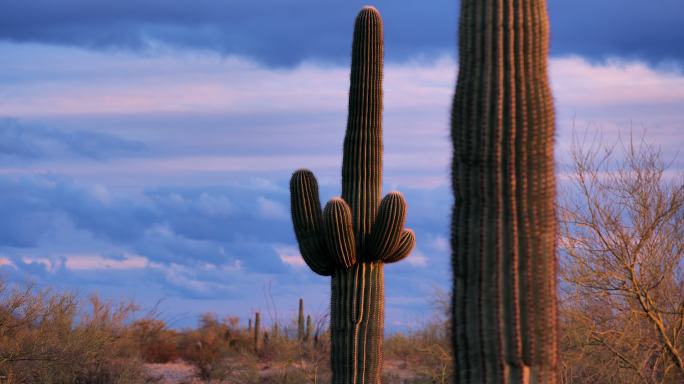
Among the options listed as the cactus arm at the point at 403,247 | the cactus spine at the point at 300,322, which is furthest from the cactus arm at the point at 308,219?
the cactus spine at the point at 300,322

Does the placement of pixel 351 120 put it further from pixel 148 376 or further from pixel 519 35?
pixel 148 376

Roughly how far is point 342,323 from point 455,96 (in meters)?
6.10

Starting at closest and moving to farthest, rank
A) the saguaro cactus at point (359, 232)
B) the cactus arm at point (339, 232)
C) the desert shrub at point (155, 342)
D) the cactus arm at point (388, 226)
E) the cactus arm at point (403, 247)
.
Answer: the cactus arm at point (339, 232) → the cactus arm at point (388, 226) → the saguaro cactus at point (359, 232) → the cactus arm at point (403, 247) → the desert shrub at point (155, 342)

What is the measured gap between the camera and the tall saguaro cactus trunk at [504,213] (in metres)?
6.17

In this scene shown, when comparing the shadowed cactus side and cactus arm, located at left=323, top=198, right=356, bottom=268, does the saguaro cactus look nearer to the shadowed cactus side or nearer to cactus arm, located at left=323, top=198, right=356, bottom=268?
cactus arm, located at left=323, top=198, right=356, bottom=268

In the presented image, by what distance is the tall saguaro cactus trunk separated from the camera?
6.17 metres

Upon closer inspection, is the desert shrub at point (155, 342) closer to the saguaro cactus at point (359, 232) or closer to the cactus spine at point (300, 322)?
the cactus spine at point (300, 322)

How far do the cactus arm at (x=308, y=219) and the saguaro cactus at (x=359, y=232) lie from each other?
0.01m

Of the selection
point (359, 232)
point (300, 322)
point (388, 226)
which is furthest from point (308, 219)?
point (300, 322)

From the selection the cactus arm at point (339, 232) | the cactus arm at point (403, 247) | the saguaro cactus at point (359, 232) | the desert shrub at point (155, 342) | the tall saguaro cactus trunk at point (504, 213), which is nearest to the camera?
the tall saguaro cactus trunk at point (504, 213)

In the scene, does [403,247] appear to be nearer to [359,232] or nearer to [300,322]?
[359,232]

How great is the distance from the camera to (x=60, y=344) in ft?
55.9

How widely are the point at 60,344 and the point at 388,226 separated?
8317 mm

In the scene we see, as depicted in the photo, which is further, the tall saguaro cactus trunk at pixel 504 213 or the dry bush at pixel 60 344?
the dry bush at pixel 60 344
